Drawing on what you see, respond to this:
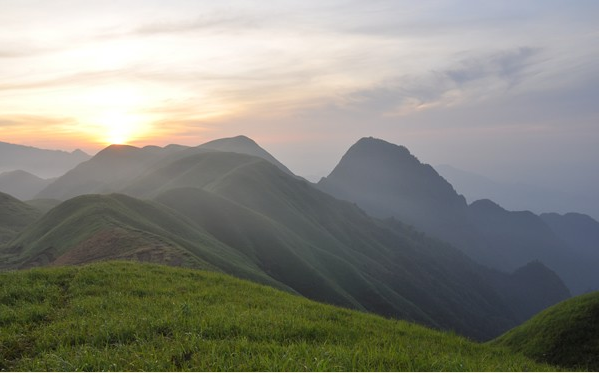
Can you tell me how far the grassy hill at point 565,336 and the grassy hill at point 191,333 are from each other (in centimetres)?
1222

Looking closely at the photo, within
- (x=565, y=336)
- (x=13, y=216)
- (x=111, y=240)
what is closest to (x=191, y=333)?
(x=565, y=336)

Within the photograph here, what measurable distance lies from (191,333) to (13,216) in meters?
130

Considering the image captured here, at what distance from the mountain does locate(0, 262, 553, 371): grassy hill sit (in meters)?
92.7

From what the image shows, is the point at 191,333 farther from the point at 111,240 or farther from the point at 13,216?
the point at 13,216

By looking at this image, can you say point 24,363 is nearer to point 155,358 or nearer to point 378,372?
point 155,358

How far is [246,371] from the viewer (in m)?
7.84

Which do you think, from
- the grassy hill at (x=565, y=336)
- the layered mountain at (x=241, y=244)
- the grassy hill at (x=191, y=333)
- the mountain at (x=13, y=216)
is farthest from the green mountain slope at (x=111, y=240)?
the grassy hill at (x=565, y=336)

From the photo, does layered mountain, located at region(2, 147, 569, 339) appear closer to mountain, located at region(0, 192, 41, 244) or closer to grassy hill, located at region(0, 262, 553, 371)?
mountain, located at region(0, 192, 41, 244)

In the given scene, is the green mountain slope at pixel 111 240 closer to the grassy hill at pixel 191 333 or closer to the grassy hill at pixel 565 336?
the grassy hill at pixel 191 333

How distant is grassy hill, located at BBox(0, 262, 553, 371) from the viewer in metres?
8.78

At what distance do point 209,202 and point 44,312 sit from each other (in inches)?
4814

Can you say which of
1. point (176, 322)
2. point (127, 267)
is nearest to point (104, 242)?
point (127, 267)

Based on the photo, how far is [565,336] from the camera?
2436 cm

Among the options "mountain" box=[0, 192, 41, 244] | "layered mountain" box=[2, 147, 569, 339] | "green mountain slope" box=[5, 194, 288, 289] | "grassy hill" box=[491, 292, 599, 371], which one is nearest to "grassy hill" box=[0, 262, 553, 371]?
"grassy hill" box=[491, 292, 599, 371]
